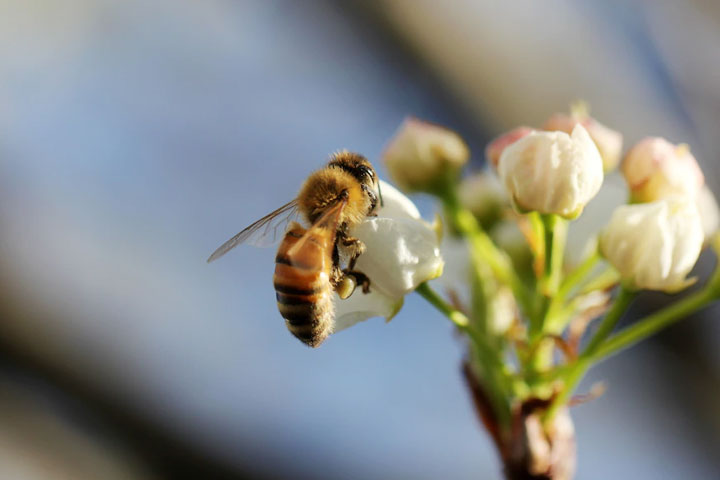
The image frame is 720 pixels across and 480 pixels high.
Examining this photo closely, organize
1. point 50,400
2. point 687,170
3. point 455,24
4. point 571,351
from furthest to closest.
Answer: point 455,24 < point 50,400 < point 687,170 < point 571,351

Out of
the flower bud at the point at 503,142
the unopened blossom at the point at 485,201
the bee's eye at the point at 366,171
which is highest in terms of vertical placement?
the unopened blossom at the point at 485,201

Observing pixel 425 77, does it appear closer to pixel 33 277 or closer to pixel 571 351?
pixel 33 277

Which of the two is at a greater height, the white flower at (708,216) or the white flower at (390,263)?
the white flower at (708,216)

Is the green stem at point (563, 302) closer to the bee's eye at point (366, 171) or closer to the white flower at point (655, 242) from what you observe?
the white flower at point (655, 242)

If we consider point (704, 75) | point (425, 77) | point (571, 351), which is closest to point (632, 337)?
point (571, 351)

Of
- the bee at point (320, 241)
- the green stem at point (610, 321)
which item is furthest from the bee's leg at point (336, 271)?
the green stem at point (610, 321)

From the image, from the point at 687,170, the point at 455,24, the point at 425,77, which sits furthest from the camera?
the point at 425,77

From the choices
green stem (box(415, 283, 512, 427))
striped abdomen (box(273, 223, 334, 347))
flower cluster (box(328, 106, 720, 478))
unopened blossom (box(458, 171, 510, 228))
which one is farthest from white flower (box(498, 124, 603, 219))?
unopened blossom (box(458, 171, 510, 228))
